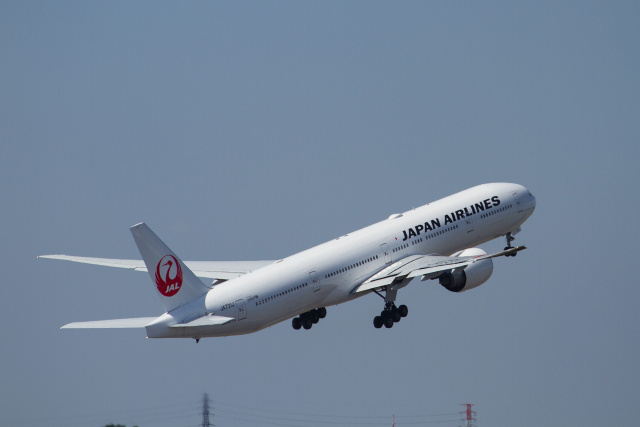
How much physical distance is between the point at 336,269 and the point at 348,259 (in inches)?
47.9

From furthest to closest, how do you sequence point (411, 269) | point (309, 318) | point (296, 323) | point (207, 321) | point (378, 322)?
point (296, 323) < point (309, 318) < point (378, 322) < point (411, 269) < point (207, 321)

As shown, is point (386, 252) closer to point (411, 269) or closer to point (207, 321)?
point (411, 269)

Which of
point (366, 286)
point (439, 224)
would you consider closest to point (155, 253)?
point (366, 286)

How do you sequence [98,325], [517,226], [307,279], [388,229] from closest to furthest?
1. [98,325]
2. [307,279]
3. [388,229]
4. [517,226]

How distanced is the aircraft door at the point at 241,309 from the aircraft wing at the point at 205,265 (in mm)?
A: 9973

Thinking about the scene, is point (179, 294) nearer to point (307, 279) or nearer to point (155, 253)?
point (155, 253)

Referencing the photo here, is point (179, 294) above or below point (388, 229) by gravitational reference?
below

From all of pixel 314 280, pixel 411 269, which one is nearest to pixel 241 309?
pixel 314 280

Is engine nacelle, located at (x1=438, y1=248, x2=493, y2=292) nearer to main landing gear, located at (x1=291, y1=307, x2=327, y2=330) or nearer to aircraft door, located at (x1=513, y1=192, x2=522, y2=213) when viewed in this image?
aircraft door, located at (x1=513, y1=192, x2=522, y2=213)

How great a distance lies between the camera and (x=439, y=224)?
246 feet

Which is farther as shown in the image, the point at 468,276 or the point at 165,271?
the point at 468,276

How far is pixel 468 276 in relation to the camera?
242ft

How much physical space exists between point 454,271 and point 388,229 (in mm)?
4719

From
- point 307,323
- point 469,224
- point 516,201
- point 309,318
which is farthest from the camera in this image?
point 516,201
